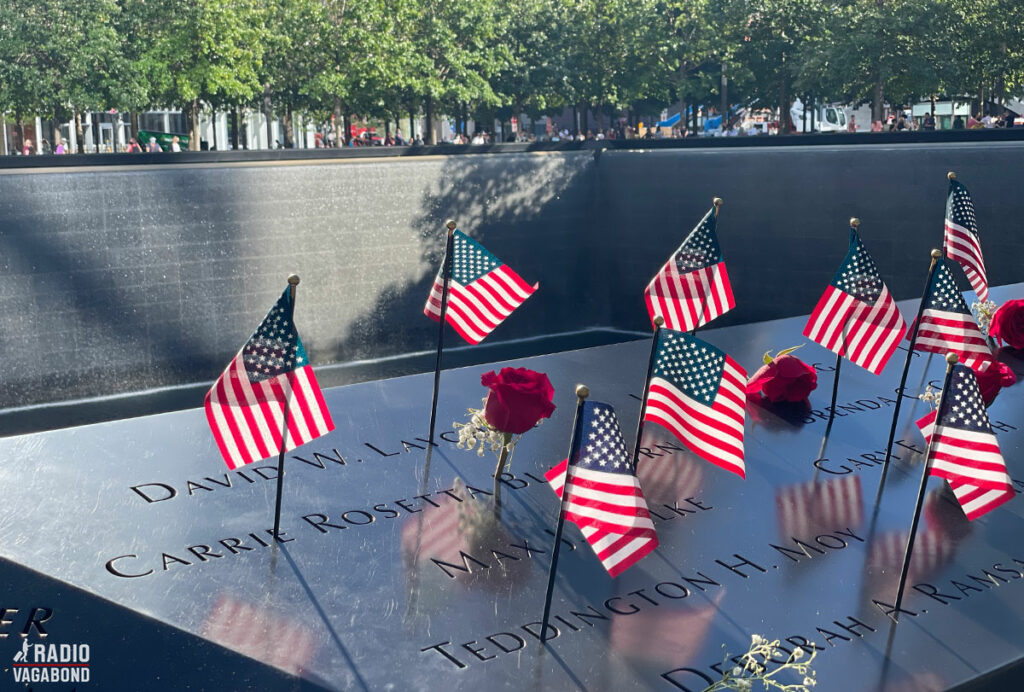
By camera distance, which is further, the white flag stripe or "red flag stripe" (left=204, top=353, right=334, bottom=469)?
the white flag stripe

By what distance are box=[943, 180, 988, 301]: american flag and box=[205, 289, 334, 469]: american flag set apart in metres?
5.74

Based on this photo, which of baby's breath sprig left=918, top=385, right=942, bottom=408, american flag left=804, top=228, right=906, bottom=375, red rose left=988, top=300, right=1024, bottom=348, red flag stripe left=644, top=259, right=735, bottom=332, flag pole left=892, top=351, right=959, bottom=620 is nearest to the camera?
flag pole left=892, top=351, right=959, bottom=620

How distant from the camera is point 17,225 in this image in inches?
734

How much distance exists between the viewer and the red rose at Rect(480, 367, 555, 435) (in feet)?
18.5

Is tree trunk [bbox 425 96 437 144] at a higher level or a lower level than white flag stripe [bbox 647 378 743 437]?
higher

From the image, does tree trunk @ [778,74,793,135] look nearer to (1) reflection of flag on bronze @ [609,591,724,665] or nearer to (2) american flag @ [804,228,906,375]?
(2) american flag @ [804,228,906,375]

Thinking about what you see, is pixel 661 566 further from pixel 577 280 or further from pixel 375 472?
pixel 577 280

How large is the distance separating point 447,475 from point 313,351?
53.6 feet

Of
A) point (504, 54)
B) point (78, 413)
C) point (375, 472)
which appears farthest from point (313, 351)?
point (504, 54)

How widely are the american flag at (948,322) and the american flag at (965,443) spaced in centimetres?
173

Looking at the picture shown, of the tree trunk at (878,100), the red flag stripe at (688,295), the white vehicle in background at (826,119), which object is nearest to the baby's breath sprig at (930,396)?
the red flag stripe at (688,295)

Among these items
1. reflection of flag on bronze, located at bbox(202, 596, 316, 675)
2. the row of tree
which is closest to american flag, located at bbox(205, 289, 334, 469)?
reflection of flag on bronze, located at bbox(202, 596, 316, 675)

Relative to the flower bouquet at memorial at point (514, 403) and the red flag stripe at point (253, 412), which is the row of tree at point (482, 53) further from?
the red flag stripe at point (253, 412)

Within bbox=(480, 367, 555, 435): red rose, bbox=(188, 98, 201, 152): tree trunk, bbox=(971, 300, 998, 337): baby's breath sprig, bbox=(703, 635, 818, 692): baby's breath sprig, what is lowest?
bbox=(703, 635, 818, 692): baby's breath sprig
